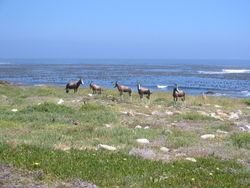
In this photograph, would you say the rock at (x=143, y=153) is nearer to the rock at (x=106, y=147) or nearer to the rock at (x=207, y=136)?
the rock at (x=106, y=147)

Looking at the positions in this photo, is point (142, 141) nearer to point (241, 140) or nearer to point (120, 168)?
point (241, 140)

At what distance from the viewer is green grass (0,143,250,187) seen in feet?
24.9

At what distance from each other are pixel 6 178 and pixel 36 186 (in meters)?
0.70

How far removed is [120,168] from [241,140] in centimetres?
591

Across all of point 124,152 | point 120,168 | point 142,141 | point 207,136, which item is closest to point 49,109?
point 142,141

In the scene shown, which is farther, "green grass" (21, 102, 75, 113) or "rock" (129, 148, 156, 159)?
"green grass" (21, 102, 75, 113)

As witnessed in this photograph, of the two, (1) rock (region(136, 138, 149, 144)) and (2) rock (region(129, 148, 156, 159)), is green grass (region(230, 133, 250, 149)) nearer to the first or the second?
(1) rock (region(136, 138, 149, 144))

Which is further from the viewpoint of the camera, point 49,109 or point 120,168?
point 49,109

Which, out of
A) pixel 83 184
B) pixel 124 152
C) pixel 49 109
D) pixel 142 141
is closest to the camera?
pixel 83 184

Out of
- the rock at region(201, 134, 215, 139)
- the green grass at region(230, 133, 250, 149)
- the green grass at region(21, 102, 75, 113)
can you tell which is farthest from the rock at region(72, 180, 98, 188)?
the green grass at region(21, 102, 75, 113)

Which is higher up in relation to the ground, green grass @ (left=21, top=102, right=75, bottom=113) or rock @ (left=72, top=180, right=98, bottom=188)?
rock @ (left=72, top=180, right=98, bottom=188)

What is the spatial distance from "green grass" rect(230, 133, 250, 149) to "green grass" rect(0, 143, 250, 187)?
255 cm

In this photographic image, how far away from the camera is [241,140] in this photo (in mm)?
12688

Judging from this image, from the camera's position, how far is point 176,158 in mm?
10070
